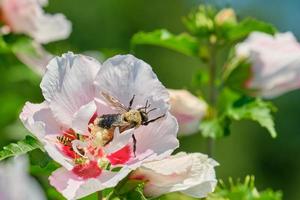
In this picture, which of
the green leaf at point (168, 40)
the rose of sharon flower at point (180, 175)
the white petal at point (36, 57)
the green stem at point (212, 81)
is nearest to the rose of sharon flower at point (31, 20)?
the white petal at point (36, 57)

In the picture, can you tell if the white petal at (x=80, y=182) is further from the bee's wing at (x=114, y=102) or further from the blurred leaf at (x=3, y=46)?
the blurred leaf at (x=3, y=46)

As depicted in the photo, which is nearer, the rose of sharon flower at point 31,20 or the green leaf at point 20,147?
the green leaf at point 20,147

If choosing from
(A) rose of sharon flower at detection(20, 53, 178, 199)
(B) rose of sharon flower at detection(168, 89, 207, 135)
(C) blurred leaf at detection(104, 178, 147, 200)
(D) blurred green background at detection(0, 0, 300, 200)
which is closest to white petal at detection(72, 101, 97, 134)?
(A) rose of sharon flower at detection(20, 53, 178, 199)

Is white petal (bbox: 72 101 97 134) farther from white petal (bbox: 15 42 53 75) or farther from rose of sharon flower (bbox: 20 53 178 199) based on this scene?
white petal (bbox: 15 42 53 75)

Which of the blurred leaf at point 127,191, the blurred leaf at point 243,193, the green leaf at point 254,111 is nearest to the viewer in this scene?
the blurred leaf at point 127,191

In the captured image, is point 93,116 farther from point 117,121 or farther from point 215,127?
point 215,127

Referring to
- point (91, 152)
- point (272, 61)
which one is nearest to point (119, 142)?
point (91, 152)

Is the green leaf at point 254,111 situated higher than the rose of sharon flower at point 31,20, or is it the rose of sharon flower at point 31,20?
the rose of sharon flower at point 31,20

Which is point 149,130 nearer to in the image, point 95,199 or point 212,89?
point 95,199
